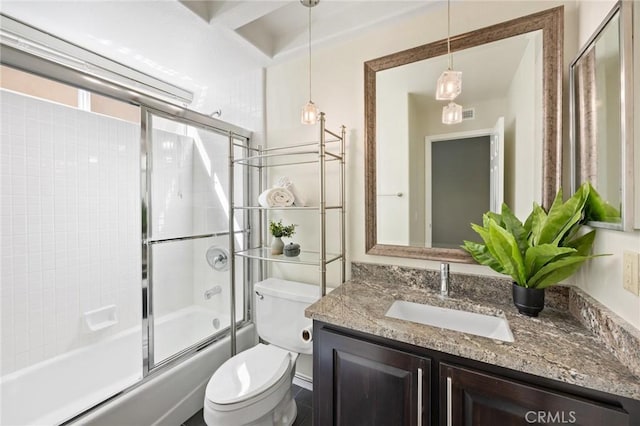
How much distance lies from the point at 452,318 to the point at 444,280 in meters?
0.17

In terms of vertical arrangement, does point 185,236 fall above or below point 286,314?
above

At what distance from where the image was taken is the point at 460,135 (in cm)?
A: 130

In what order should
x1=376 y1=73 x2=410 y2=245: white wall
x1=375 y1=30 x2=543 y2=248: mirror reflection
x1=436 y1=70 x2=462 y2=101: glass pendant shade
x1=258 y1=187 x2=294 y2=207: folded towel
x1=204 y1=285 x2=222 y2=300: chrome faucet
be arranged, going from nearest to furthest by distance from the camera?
x1=436 y1=70 x2=462 y2=101: glass pendant shade → x1=375 y1=30 x2=543 y2=248: mirror reflection → x1=376 y1=73 x2=410 y2=245: white wall → x1=258 y1=187 x2=294 y2=207: folded towel → x1=204 y1=285 x2=222 y2=300: chrome faucet

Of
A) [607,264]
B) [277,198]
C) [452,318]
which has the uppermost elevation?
[277,198]

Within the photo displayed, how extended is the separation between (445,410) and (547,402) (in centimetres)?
28

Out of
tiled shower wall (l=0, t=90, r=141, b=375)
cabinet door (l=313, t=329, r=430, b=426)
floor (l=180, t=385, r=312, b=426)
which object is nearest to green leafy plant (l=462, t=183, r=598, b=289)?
cabinet door (l=313, t=329, r=430, b=426)

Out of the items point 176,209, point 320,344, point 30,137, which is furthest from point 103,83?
point 320,344

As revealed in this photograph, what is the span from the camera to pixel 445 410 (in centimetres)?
85

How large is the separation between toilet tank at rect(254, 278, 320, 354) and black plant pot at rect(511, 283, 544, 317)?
0.97m

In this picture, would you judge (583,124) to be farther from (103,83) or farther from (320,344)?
(103,83)

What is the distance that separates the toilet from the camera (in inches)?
45.8

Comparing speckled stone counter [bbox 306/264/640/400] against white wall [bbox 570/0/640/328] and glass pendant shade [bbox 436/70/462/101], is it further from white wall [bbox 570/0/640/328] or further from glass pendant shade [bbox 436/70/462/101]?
glass pendant shade [bbox 436/70/462/101]

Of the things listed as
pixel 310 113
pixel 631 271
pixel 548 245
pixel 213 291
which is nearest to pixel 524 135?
pixel 548 245

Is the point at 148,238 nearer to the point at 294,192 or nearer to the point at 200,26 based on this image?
the point at 294,192
